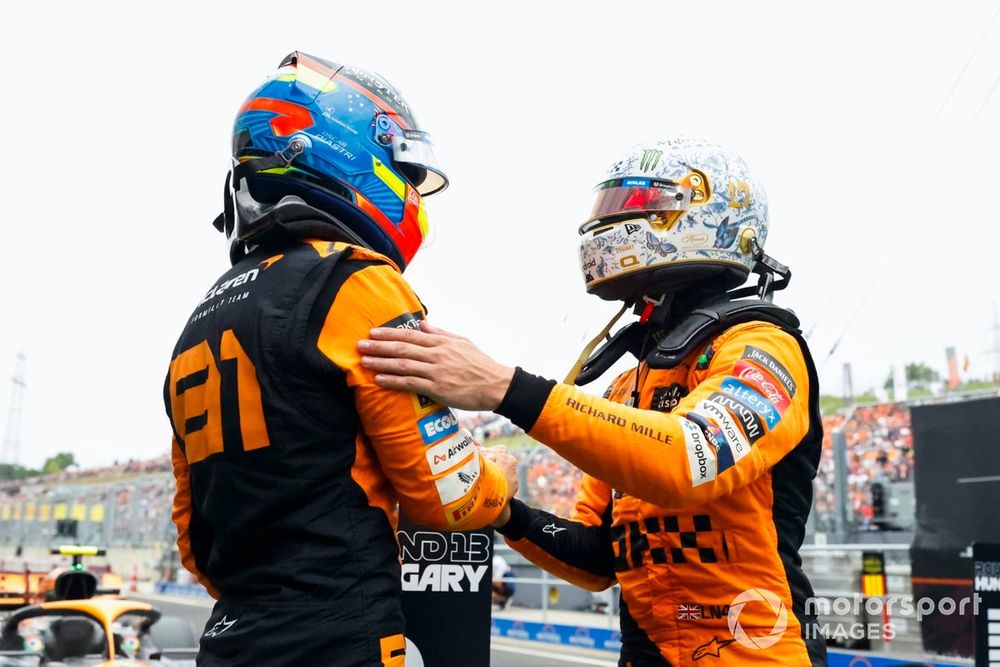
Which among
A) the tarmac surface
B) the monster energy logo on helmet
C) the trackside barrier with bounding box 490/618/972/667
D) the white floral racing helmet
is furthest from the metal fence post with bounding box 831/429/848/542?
the monster energy logo on helmet

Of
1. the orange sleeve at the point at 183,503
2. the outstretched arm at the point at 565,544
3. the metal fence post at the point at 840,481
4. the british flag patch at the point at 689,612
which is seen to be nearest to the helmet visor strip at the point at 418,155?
the orange sleeve at the point at 183,503

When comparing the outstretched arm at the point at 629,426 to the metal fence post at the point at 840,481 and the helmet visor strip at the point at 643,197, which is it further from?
the metal fence post at the point at 840,481

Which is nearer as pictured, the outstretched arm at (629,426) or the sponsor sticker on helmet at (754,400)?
the outstretched arm at (629,426)

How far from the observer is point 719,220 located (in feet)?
9.00

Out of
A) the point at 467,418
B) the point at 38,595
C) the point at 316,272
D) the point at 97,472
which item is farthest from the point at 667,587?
the point at 97,472

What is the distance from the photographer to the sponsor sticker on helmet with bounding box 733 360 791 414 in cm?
226

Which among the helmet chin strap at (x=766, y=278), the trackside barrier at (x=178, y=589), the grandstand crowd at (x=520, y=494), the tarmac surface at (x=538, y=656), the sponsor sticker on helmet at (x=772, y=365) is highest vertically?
the helmet chin strap at (x=766, y=278)

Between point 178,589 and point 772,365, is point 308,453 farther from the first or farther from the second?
point 178,589

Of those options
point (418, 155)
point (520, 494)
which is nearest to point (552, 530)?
point (418, 155)

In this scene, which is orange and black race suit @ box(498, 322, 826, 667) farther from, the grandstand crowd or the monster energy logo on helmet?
the grandstand crowd

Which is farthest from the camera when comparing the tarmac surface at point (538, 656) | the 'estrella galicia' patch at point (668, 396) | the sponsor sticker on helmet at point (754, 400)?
the tarmac surface at point (538, 656)

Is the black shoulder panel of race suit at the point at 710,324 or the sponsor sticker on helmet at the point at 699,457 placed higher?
the black shoulder panel of race suit at the point at 710,324

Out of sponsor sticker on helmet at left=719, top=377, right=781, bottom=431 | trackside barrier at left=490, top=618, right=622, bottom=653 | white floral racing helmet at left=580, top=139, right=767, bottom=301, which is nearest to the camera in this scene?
sponsor sticker on helmet at left=719, top=377, right=781, bottom=431

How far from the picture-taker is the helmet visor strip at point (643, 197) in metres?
2.74
